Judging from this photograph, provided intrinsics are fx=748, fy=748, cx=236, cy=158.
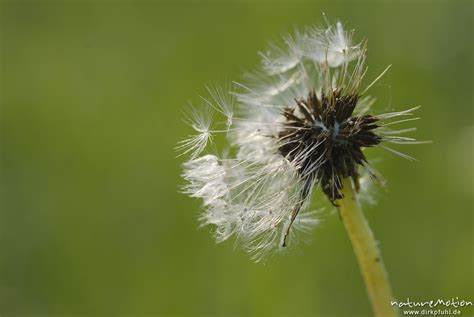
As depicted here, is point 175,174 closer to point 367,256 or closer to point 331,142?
point 331,142

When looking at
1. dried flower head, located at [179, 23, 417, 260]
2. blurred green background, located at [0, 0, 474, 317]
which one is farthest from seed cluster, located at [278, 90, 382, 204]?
blurred green background, located at [0, 0, 474, 317]

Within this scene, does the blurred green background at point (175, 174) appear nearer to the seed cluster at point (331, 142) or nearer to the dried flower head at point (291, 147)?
the dried flower head at point (291, 147)

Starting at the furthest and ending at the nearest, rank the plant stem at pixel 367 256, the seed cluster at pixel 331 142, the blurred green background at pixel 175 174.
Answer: the blurred green background at pixel 175 174, the seed cluster at pixel 331 142, the plant stem at pixel 367 256

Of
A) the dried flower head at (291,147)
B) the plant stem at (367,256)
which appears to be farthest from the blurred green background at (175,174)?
the plant stem at (367,256)

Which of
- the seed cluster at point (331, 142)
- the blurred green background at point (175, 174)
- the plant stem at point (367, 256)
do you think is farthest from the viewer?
the blurred green background at point (175, 174)

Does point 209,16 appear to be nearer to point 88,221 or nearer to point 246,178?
point 88,221

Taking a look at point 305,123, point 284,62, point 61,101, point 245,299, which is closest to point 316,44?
point 284,62
